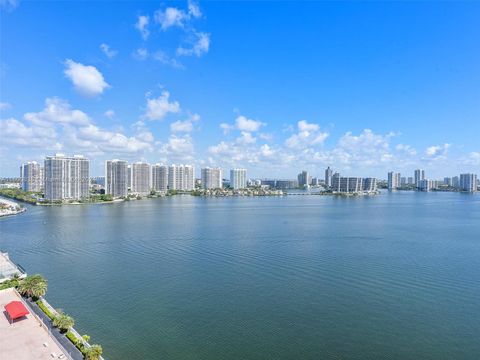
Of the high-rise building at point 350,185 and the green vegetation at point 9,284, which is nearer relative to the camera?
the green vegetation at point 9,284

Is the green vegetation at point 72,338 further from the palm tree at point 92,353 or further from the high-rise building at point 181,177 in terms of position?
the high-rise building at point 181,177

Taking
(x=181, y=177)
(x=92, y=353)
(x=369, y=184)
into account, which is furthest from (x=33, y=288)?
(x=369, y=184)

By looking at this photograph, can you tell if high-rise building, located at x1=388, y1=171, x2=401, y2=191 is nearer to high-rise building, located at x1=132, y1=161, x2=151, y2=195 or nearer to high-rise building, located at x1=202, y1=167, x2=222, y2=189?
high-rise building, located at x1=202, y1=167, x2=222, y2=189

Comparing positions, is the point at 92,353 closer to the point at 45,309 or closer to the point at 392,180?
the point at 45,309

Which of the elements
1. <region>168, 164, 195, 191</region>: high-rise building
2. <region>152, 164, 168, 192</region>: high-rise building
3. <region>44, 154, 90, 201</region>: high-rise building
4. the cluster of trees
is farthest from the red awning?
<region>168, 164, 195, 191</region>: high-rise building

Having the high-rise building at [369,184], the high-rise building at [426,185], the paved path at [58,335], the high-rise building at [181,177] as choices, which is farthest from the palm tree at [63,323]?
the high-rise building at [426,185]

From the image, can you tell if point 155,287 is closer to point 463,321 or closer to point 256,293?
point 256,293
